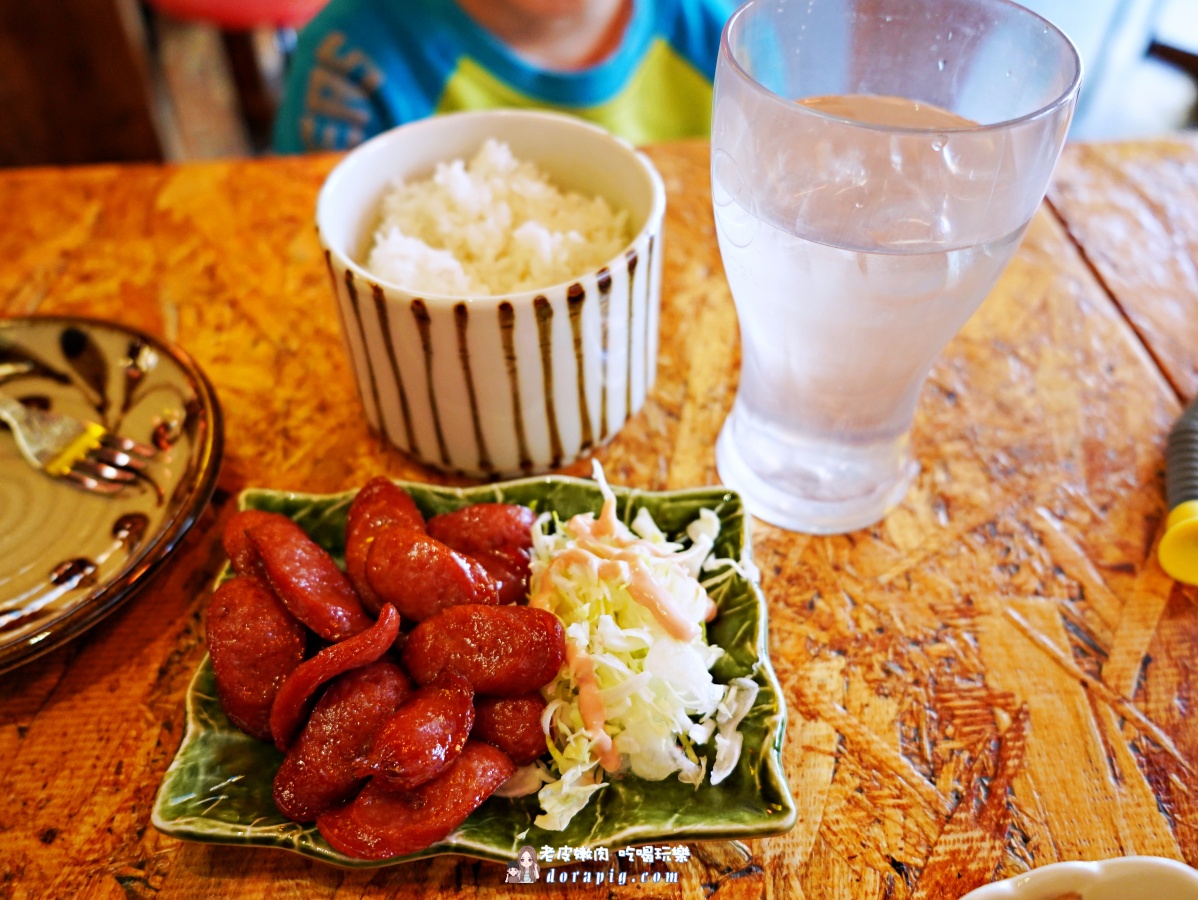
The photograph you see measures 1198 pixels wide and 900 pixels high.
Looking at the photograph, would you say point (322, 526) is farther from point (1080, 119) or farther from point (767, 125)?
point (1080, 119)

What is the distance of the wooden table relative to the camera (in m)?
0.59

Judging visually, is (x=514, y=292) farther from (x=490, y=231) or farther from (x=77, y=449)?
(x=77, y=449)

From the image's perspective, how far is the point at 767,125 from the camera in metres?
0.61

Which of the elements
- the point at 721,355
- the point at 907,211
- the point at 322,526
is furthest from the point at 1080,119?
the point at 322,526

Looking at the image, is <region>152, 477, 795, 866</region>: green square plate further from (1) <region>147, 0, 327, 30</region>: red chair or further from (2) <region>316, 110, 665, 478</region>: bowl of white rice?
(1) <region>147, 0, 327, 30</region>: red chair

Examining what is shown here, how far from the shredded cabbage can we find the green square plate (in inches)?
0.4

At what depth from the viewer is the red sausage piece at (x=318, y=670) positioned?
22.7 inches

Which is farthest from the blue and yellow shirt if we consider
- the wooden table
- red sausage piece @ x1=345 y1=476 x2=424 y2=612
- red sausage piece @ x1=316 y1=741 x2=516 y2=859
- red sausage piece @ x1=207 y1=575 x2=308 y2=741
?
red sausage piece @ x1=316 y1=741 x2=516 y2=859

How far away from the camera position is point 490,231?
837mm

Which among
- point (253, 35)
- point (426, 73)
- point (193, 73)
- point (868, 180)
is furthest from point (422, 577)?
point (193, 73)

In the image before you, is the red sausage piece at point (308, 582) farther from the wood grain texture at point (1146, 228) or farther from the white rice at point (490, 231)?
the wood grain texture at point (1146, 228)

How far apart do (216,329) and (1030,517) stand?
0.89m

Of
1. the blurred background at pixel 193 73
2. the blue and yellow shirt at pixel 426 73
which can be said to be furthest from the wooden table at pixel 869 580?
the blurred background at pixel 193 73

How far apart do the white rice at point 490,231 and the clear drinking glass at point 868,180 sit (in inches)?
6.2
